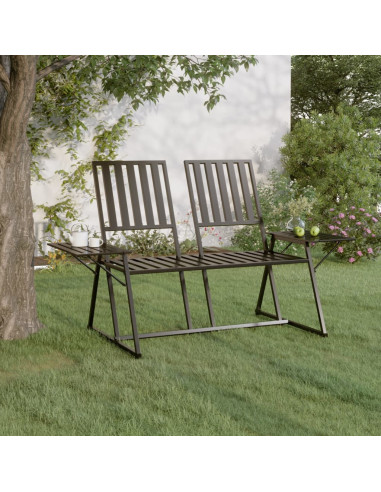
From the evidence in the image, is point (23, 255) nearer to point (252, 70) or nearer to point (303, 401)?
point (303, 401)

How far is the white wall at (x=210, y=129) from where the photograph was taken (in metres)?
8.70

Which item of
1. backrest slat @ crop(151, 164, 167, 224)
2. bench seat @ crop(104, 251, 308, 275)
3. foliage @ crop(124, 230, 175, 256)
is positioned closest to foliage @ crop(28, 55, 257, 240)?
foliage @ crop(124, 230, 175, 256)

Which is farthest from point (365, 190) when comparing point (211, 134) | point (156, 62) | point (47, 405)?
point (47, 405)

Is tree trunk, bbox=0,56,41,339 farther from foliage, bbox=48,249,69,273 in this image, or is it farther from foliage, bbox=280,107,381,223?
foliage, bbox=280,107,381,223

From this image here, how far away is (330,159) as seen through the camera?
9.60 meters

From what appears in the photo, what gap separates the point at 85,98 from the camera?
8.35 m

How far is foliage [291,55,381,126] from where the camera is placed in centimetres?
1558

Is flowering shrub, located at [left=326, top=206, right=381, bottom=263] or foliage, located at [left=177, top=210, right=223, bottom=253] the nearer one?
flowering shrub, located at [left=326, top=206, right=381, bottom=263]

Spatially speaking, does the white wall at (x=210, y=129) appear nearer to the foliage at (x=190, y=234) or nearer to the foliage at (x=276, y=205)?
the foliage at (x=190, y=234)

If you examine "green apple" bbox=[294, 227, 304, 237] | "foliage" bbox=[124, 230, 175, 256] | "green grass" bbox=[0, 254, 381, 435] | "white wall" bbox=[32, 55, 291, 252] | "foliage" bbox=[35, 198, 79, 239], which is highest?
"white wall" bbox=[32, 55, 291, 252]

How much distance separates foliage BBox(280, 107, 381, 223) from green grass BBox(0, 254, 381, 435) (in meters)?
3.84

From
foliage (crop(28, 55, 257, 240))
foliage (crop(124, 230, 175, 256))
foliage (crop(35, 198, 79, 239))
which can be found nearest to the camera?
foliage (crop(28, 55, 257, 240))

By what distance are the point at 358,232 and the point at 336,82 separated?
834 cm
